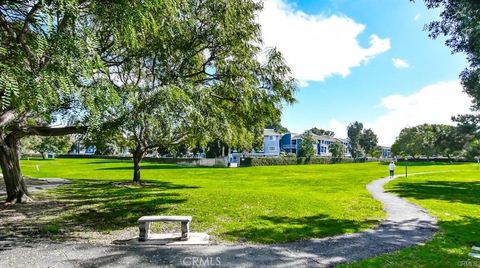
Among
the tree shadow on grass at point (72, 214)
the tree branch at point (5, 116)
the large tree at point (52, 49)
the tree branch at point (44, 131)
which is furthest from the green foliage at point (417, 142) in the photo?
the large tree at point (52, 49)

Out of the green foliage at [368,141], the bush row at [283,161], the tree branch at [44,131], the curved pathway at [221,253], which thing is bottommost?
the curved pathway at [221,253]

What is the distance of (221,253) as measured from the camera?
8109 millimetres

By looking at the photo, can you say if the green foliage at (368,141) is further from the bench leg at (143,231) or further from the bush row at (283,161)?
the bench leg at (143,231)

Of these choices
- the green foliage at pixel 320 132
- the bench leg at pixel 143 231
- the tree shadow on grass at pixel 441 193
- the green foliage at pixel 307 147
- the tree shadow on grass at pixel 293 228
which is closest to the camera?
the bench leg at pixel 143 231

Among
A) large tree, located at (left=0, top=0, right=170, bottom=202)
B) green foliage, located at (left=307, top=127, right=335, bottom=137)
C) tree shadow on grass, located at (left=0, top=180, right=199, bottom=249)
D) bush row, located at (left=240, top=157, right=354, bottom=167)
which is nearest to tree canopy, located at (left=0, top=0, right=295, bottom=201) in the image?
large tree, located at (left=0, top=0, right=170, bottom=202)

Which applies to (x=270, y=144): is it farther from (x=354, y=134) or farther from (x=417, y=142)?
(x=354, y=134)

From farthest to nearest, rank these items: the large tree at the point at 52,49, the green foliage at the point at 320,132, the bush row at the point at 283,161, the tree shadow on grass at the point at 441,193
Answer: the green foliage at the point at 320,132 < the bush row at the point at 283,161 < the tree shadow on grass at the point at 441,193 < the large tree at the point at 52,49

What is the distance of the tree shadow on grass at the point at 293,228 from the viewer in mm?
9711

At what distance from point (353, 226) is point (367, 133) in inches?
5076

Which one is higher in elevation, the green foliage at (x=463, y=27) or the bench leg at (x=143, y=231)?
the green foliage at (x=463, y=27)

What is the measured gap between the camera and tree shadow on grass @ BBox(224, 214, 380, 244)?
9711mm

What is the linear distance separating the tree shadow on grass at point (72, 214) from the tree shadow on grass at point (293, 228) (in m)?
3.62

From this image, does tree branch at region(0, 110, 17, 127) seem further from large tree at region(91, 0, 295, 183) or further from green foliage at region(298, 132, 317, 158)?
green foliage at region(298, 132, 317, 158)

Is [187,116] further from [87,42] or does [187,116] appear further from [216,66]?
[216,66]
